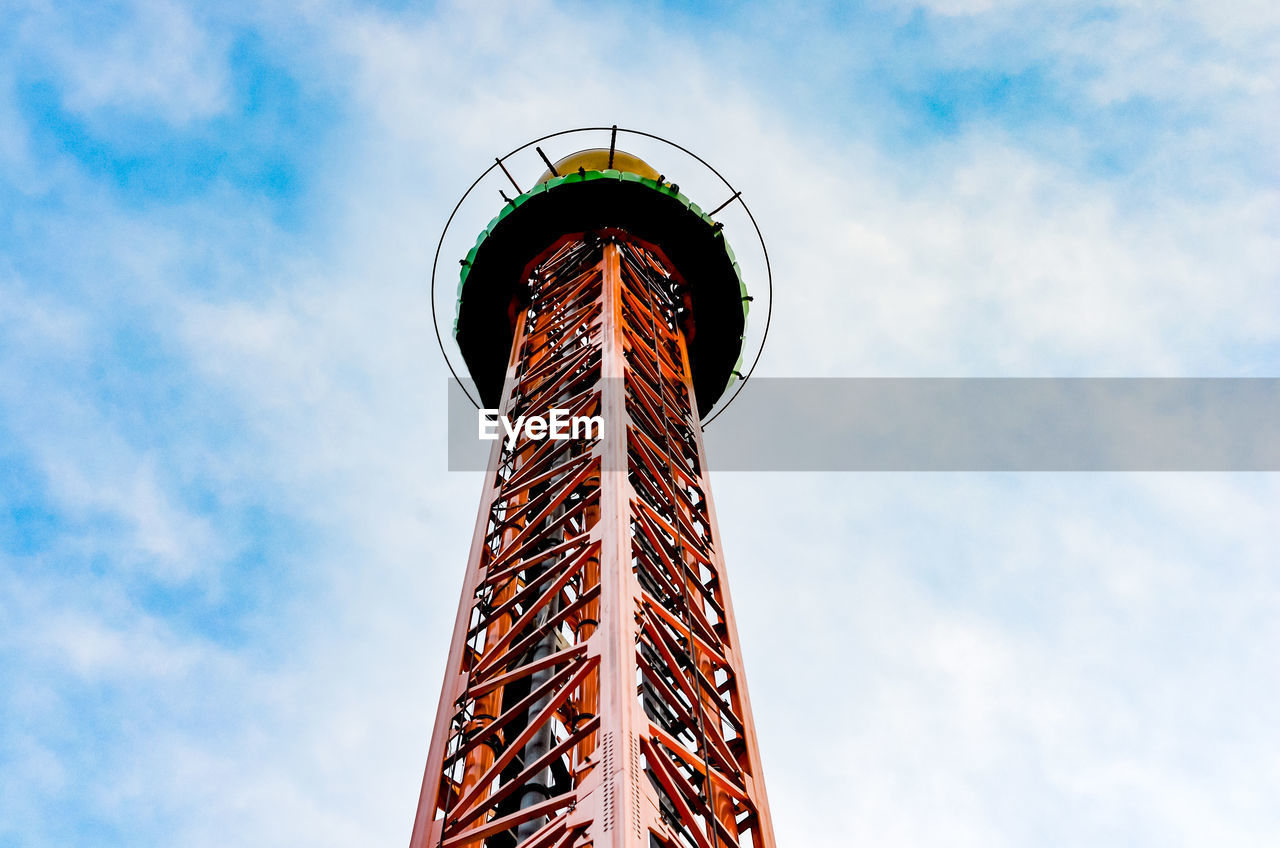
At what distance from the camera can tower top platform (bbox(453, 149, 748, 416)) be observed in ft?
83.4

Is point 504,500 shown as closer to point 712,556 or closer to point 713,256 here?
point 712,556

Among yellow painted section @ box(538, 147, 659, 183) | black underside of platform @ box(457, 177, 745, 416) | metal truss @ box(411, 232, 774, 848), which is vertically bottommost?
metal truss @ box(411, 232, 774, 848)

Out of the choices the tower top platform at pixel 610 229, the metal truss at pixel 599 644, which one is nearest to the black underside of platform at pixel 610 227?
the tower top platform at pixel 610 229

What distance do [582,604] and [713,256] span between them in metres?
14.2

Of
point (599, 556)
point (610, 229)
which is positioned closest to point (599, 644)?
point (599, 556)

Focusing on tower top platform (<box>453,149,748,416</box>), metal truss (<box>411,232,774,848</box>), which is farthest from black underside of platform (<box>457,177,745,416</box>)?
metal truss (<box>411,232,774,848</box>)

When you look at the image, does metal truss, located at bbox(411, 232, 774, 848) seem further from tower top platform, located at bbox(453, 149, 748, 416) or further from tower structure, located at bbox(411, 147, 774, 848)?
tower top platform, located at bbox(453, 149, 748, 416)

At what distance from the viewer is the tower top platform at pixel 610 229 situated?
83.4 feet

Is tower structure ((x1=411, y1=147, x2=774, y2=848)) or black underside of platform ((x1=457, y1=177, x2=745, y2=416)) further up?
black underside of platform ((x1=457, y1=177, x2=745, y2=416))

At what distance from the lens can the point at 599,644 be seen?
1151 cm

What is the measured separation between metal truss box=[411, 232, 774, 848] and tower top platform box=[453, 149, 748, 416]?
4818 mm

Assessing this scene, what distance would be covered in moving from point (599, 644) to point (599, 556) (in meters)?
2.14

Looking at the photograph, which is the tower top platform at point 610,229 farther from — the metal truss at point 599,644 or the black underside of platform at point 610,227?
the metal truss at point 599,644

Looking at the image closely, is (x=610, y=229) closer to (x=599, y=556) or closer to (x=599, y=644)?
(x=599, y=556)
